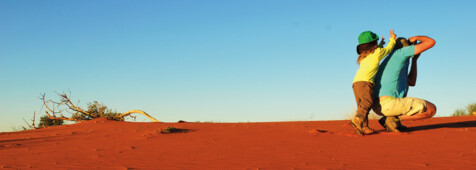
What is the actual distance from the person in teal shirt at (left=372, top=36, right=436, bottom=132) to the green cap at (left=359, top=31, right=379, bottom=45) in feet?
1.28

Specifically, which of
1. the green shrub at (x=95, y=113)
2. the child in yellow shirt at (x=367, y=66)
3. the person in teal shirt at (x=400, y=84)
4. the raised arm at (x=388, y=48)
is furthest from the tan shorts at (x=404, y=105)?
the green shrub at (x=95, y=113)

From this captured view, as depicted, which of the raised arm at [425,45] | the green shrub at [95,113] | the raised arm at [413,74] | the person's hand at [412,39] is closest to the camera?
the raised arm at [425,45]

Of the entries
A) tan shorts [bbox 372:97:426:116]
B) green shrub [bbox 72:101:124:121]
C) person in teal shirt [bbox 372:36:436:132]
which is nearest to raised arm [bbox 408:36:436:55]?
person in teal shirt [bbox 372:36:436:132]

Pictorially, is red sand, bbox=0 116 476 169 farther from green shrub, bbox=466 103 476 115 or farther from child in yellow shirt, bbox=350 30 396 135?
green shrub, bbox=466 103 476 115

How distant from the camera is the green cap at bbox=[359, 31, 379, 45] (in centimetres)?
657

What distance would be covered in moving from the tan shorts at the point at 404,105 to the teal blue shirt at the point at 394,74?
0.40ft

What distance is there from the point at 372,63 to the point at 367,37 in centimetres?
40

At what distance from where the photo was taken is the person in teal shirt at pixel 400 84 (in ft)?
21.6

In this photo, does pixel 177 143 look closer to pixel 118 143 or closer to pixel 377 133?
pixel 118 143

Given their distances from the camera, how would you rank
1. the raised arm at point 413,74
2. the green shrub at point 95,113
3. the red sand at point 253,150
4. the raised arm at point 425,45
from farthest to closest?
the green shrub at point 95,113
the raised arm at point 413,74
the raised arm at point 425,45
the red sand at point 253,150

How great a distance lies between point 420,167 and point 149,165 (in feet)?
9.76

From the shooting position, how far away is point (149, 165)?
5051mm

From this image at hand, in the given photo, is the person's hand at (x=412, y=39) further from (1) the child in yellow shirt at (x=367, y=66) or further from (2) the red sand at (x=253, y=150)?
(2) the red sand at (x=253, y=150)

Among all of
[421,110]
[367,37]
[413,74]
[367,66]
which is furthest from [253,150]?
[413,74]
